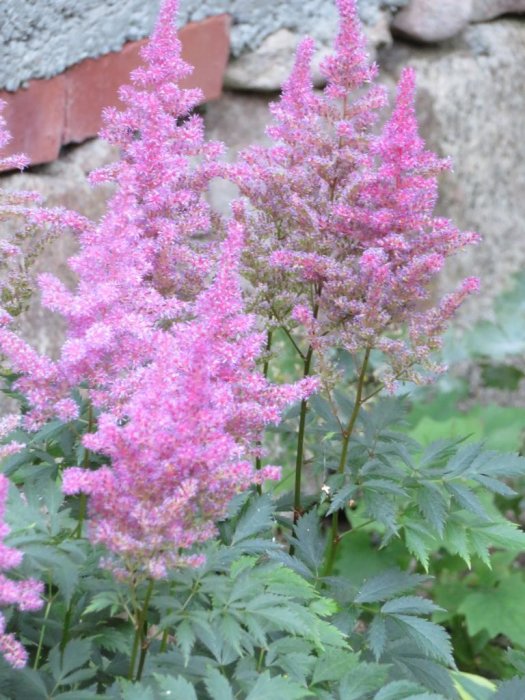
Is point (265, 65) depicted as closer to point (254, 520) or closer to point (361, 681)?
point (254, 520)

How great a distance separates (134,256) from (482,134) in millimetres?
2905

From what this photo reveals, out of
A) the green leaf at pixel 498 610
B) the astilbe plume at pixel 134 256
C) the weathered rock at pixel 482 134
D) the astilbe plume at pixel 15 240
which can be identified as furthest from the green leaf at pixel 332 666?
the weathered rock at pixel 482 134

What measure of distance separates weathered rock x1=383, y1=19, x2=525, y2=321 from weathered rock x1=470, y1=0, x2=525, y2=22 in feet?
0.11

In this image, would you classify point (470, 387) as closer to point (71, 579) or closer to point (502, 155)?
point (502, 155)

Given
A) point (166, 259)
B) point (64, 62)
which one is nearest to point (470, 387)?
point (64, 62)

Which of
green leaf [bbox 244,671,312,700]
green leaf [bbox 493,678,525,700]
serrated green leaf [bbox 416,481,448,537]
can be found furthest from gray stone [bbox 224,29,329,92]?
green leaf [bbox 244,671,312,700]

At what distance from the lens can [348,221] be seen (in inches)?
77.7

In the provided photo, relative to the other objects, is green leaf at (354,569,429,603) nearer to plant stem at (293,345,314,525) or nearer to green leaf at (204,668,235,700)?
plant stem at (293,345,314,525)

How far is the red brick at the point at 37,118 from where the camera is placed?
9.91ft

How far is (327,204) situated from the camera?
2.03m

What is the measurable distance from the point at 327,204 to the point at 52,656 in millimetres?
934

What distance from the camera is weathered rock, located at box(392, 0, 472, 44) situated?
395cm

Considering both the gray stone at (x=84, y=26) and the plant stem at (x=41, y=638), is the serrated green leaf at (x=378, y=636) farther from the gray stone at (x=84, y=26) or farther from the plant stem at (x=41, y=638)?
the gray stone at (x=84, y=26)

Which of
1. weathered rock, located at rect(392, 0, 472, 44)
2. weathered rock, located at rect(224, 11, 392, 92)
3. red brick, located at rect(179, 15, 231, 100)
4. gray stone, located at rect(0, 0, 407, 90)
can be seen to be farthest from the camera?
weathered rock, located at rect(392, 0, 472, 44)
